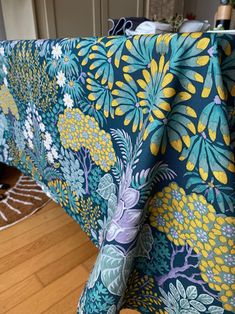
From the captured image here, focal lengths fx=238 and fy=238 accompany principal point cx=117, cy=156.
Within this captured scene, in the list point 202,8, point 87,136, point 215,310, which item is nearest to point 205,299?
point 215,310

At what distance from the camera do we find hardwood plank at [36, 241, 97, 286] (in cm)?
86

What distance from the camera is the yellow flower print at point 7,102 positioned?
2.97 ft

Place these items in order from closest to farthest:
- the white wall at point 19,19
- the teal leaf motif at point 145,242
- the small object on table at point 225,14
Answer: the teal leaf motif at point 145,242, the small object on table at point 225,14, the white wall at point 19,19

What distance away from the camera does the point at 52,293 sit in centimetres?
81

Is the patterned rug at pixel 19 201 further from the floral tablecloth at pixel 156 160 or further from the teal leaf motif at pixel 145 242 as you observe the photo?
the teal leaf motif at pixel 145 242

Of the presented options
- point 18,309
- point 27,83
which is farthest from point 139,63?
Result: point 18,309

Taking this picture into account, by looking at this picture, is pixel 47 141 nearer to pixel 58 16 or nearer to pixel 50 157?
pixel 50 157

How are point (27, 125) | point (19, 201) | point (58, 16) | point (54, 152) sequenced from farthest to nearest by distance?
point (58, 16)
point (19, 201)
point (27, 125)
point (54, 152)

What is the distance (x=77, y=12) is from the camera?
1.88 m

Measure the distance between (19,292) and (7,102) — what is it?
27.4 inches

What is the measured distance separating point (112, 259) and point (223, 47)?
0.35 meters

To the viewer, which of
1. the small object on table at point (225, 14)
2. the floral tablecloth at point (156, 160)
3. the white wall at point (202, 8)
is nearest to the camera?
the floral tablecloth at point (156, 160)

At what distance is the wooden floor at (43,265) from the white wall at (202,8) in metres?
2.60

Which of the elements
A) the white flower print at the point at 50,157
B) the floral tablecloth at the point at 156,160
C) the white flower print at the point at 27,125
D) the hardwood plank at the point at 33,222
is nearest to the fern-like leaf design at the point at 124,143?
the floral tablecloth at the point at 156,160
